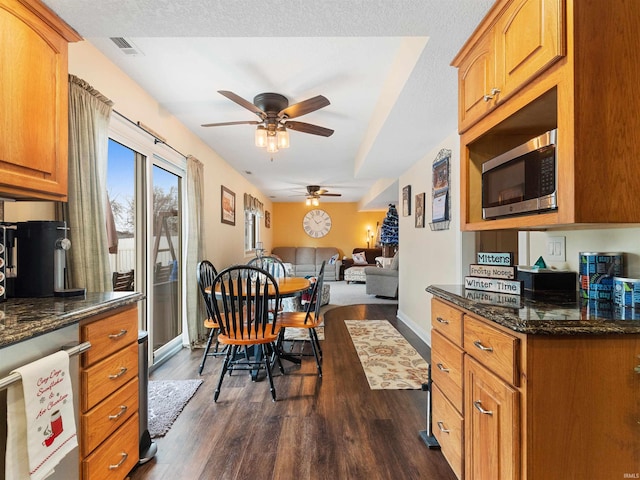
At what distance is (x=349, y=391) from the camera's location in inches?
95.3

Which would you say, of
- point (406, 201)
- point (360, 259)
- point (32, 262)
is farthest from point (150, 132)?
point (360, 259)

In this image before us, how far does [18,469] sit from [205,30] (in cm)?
181

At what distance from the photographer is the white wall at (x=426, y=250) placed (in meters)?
2.98

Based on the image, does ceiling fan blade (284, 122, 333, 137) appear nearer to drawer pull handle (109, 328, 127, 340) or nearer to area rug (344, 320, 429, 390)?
drawer pull handle (109, 328, 127, 340)

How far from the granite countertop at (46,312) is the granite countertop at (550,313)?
1.48m

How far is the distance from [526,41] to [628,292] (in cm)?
102

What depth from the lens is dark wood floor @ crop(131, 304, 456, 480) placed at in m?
1.60

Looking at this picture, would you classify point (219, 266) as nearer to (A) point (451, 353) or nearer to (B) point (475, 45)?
(A) point (451, 353)

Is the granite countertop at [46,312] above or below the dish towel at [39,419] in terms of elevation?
above

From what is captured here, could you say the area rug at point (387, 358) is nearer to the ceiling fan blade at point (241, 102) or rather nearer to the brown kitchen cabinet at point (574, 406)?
the brown kitchen cabinet at point (574, 406)

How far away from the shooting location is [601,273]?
4.22 feet


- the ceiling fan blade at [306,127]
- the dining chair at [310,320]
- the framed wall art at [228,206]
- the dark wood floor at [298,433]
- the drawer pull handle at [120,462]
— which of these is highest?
the ceiling fan blade at [306,127]

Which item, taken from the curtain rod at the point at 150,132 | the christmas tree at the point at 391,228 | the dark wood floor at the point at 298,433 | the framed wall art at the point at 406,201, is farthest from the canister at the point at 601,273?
the christmas tree at the point at 391,228

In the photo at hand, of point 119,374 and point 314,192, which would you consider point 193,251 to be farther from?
point 314,192
